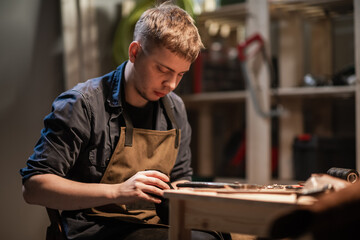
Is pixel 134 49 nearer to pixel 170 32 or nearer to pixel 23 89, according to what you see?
pixel 170 32

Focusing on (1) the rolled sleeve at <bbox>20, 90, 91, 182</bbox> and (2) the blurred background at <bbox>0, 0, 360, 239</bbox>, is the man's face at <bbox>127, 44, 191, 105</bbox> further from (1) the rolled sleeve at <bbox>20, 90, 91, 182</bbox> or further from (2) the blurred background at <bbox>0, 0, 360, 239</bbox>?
(2) the blurred background at <bbox>0, 0, 360, 239</bbox>

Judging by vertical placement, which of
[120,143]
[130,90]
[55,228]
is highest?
[130,90]

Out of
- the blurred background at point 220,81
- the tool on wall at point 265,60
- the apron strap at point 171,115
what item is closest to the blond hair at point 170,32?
the apron strap at point 171,115

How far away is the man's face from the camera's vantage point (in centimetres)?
140

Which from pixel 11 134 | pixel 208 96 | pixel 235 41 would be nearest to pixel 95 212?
pixel 11 134

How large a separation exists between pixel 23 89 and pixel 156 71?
47.1 inches

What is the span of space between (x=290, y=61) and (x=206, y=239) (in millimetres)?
1868

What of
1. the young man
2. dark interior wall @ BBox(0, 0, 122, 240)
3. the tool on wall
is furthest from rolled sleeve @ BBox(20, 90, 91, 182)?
the tool on wall

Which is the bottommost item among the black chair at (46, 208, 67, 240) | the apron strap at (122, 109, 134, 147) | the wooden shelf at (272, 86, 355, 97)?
the black chair at (46, 208, 67, 240)

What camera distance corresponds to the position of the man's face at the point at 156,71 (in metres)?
1.40

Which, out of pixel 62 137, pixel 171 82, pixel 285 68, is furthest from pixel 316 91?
pixel 62 137

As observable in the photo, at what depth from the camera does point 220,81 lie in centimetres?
321

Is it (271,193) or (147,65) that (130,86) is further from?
(271,193)

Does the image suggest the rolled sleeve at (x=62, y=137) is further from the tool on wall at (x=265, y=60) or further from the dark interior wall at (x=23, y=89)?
the tool on wall at (x=265, y=60)
